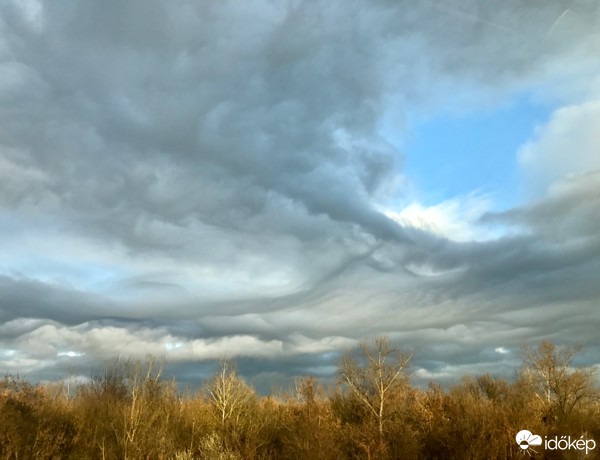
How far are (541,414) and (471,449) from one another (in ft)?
29.8

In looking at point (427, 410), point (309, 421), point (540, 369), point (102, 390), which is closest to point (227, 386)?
point (309, 421)

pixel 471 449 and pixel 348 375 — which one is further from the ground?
pixel 348 375

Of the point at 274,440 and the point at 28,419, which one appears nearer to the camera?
the point at 28,419

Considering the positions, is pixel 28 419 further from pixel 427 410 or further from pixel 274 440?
pixel 427 410

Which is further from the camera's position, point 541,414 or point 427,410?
point 427,410

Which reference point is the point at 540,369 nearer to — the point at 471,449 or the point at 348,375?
the point at 348,375

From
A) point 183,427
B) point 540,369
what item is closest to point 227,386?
point 183,427

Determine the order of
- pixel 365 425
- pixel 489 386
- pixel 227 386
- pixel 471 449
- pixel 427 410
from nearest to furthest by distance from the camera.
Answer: pixel 471 449
pixel 365 425
pixel 427 410
pixel 227 386
pixel 489 386

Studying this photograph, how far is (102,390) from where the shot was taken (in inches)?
2362

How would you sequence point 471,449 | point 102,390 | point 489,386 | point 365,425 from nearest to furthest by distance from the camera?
point 471,449
point 365,425
point 102,390
point 489,386

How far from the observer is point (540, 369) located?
200ft

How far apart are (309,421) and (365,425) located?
6.32m

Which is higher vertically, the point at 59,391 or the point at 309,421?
the point at 59,391

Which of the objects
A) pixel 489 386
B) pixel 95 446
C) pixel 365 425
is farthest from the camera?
pixel 489 386
